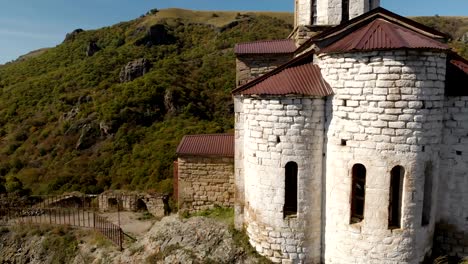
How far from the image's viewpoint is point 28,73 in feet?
135

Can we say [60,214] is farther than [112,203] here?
No

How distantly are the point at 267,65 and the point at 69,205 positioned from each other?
1017cm

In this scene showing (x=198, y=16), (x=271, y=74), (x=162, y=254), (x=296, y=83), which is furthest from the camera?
(x=198, y=16)

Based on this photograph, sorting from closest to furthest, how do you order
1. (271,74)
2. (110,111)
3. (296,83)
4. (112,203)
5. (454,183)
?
(454,183)
(296,83)
(271,74)
(112,203)
(110,111)

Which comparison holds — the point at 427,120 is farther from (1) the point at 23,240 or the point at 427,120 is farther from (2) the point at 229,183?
(1) the point at 23,240

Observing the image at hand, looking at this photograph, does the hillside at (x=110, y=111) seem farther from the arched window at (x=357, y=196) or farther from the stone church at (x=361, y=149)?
the arched window at (x=357, y=196)

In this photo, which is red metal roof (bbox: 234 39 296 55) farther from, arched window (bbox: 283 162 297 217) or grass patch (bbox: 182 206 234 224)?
grass patch (bbox: 182 206 234 224)

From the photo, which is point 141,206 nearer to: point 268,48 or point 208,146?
point 208,146

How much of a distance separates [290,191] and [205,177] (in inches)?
160

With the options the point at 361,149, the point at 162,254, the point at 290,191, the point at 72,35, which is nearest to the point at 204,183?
the point at 162,254

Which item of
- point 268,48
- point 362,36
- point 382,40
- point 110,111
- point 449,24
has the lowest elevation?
point 110,111

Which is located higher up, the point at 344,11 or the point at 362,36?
the point at 344,11

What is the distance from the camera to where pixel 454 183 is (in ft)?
25.7

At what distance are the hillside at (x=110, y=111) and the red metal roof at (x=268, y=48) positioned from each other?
29.8 feet
